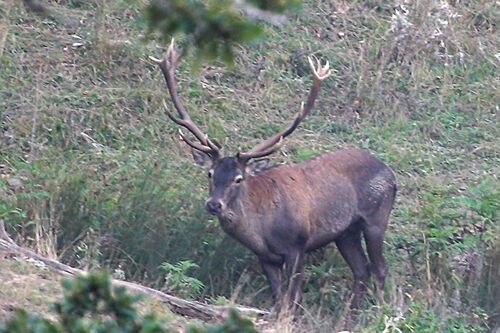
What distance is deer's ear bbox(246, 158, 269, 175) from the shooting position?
1056 centimetres

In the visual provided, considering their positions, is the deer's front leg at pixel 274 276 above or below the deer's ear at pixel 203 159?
below

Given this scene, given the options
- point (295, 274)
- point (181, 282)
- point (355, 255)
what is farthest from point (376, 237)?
point (181, 282)

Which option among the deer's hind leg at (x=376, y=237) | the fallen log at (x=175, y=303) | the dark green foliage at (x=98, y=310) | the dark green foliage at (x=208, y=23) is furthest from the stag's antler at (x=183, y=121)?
the dark green foliage at (x=98, y=310)

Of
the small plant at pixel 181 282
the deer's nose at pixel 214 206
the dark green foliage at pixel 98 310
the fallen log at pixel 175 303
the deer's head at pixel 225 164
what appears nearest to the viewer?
the dark green foliage at pixel 98 310

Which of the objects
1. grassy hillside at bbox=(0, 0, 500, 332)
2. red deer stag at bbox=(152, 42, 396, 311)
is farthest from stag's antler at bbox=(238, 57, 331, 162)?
grassy hillside at bbox=(0, 0, 500, 332)

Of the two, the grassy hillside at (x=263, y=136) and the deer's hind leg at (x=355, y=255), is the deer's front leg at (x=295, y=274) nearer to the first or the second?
the grassy hillside at (x=263, y=136)

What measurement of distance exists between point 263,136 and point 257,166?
273cm

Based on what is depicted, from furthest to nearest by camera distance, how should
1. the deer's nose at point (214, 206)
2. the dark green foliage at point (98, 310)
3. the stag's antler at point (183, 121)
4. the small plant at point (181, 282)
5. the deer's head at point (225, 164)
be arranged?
the stag's antler at point (183, 121) → the deer's head at point (225, 164) → the deer's nose at point (214, 206) → the small plant at point (181, 282) → the dark green foliage at point (98, 310)

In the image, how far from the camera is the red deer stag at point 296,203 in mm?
10406

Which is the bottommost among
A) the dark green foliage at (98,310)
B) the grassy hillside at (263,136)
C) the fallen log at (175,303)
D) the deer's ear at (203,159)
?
the grassy hillside at (263,136)

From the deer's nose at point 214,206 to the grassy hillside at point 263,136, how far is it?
1.44 ft

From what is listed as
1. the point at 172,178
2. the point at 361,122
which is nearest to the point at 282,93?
the point at 361,122

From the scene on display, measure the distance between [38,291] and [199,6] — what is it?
474 centimetres

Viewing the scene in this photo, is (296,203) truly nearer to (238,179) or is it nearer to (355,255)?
(238,179)
